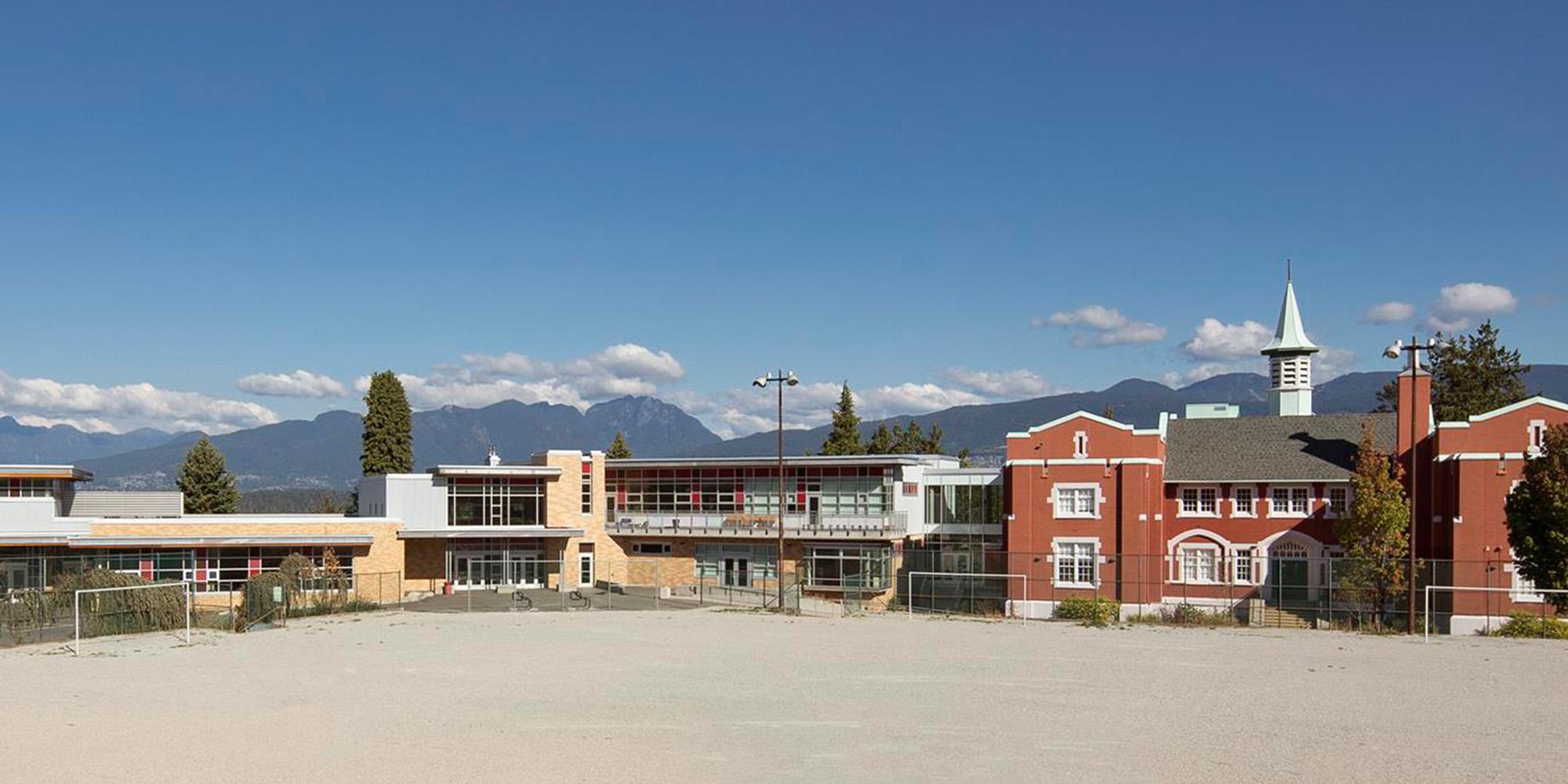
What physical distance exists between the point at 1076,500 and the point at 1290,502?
27.2ft

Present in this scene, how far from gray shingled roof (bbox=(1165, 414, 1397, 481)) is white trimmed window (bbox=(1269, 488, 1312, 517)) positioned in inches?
23.1

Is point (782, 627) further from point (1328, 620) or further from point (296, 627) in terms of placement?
point (1328, 620)

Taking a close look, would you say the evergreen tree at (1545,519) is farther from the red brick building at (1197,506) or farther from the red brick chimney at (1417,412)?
the red brick chimney at (1417,412)

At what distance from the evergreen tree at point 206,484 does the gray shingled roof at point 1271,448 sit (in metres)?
58.8

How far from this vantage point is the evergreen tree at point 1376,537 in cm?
4456

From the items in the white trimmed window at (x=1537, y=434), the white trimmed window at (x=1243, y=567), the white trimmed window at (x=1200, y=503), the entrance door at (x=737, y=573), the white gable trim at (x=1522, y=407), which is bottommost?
the entrance door at (x=737, y=573)

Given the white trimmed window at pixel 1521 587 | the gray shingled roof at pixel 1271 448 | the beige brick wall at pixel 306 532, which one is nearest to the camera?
the white trimmed window at pixel 1521 587

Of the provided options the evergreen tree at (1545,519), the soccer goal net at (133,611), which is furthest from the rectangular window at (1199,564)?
the soccer goal net at (133,611)

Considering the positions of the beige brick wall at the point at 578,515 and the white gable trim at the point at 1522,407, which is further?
the beige brick wall at the point at 578,515

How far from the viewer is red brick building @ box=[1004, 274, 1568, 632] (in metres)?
51.8

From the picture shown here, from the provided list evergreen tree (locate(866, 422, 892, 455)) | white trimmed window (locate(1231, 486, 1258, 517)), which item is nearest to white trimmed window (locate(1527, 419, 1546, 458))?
white trimmed window (locate(1231, 486, 1258, 517))

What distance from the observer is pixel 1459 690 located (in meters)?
28.3

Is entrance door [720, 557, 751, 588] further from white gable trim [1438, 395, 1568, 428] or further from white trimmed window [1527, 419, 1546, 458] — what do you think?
white trimmed window [1527, 419, 1546, 458]

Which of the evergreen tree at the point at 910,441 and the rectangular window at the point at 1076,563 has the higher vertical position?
the evergreen tree at the point at 910,441
